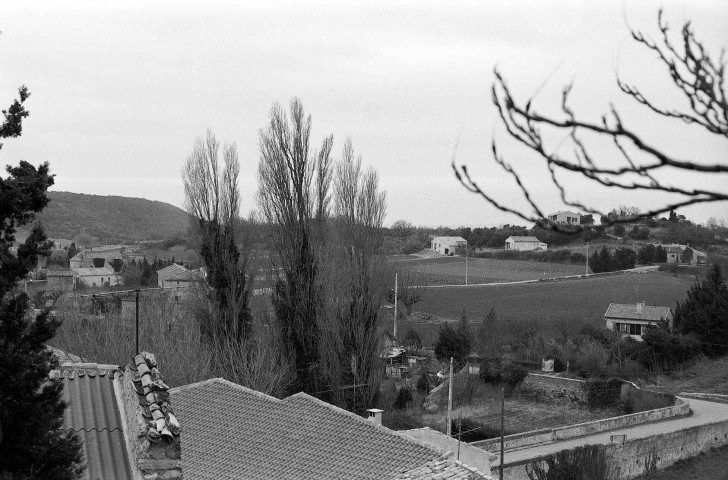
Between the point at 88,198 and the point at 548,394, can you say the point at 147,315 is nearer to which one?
the point at 548,394

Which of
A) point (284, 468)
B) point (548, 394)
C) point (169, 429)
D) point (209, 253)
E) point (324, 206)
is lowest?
point (548, 394)

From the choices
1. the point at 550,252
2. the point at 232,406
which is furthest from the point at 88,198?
the point at 232,406

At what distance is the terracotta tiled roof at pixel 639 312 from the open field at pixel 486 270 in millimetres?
14793

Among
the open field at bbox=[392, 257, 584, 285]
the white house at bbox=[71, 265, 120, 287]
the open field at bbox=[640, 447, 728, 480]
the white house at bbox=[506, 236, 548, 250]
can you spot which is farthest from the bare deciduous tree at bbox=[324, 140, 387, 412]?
the white house at bbox=[506, 236, 548, 250]

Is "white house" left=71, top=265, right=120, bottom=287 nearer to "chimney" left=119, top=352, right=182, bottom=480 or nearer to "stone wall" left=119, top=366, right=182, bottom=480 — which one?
"chimney" left=119, top=352, right=182, bottom=480

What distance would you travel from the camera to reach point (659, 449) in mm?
22172

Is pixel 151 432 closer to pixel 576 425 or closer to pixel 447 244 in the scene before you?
pixel 576 425

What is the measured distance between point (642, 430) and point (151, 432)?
20.7 meters

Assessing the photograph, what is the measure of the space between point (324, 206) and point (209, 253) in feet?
12.3

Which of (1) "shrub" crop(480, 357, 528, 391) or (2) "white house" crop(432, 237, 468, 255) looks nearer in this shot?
(1) "shrub" crop(480, 357, 528, 391)

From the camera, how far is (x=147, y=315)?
25.5m

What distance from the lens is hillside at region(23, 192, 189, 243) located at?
264ft

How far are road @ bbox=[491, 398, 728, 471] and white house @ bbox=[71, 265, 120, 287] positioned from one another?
3582 centimetres

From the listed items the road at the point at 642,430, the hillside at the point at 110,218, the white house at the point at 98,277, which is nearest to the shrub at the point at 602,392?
the road at the point at 642,430
